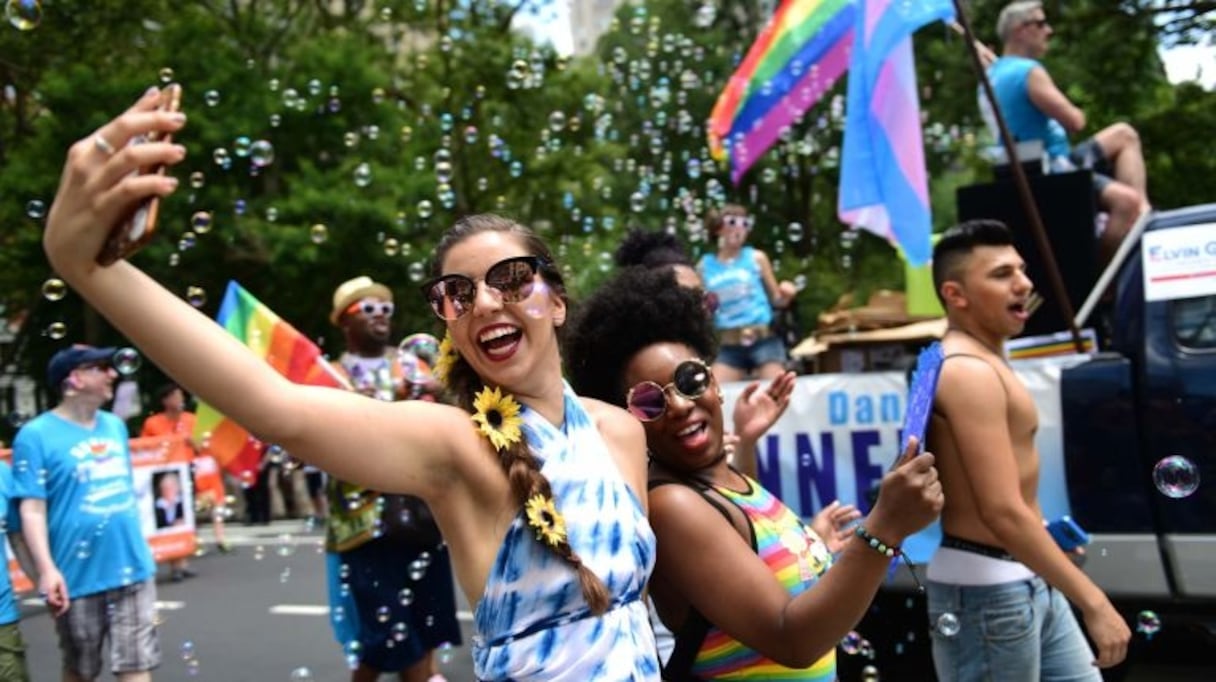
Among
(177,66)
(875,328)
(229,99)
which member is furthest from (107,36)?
(875,328)

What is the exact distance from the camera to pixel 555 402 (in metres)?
1.98

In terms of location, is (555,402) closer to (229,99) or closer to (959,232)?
(959,232)

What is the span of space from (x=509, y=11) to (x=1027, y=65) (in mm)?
12023

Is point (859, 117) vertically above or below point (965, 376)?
above

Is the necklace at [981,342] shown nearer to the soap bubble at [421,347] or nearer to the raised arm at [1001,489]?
the raised arm at [1001,489]

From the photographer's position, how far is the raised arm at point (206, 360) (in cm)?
145

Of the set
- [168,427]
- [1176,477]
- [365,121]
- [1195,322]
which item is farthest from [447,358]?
[365,121]

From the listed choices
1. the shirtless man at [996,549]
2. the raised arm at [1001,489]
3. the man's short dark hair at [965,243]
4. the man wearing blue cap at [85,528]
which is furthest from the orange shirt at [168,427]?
the raised arm at [1001,489]

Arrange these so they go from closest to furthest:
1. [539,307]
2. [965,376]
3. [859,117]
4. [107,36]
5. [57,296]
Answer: [539,307] < [965,376] < [57,296] < [859,117] < [107,36]

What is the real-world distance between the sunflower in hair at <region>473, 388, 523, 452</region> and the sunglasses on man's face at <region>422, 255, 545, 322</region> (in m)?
0.14

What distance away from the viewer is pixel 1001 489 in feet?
9.98

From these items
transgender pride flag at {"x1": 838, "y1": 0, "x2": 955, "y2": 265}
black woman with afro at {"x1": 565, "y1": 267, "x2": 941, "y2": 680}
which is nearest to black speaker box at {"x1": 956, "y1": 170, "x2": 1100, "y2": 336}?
transgender pride flag at {"x1": 838, "y1": 0, "x2": 955, "y2": 265}

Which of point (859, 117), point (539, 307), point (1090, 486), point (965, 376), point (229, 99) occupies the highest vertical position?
point (229, 99)

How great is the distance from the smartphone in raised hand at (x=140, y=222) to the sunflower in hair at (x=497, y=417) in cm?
56
